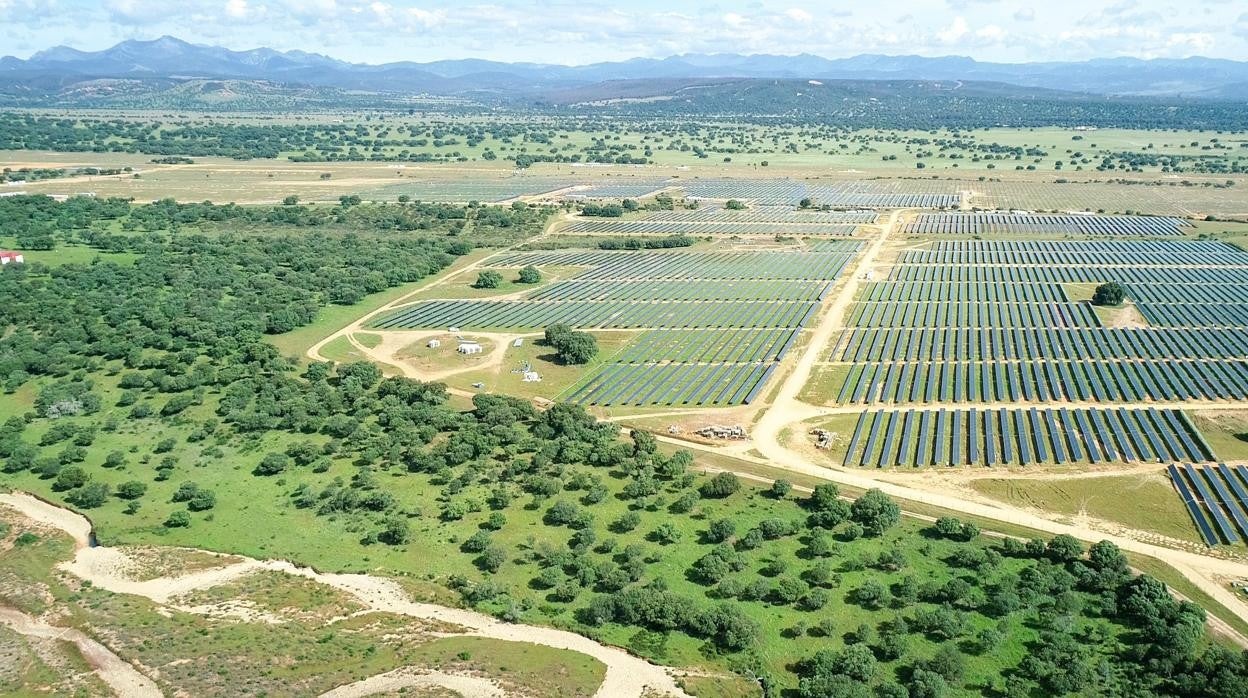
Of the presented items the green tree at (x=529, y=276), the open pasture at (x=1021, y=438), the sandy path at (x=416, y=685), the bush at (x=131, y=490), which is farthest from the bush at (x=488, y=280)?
the sandy path at (x=416, y=685)

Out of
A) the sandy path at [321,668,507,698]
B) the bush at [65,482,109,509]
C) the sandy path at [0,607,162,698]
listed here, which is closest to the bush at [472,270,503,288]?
the bush at [65,482,109,509]

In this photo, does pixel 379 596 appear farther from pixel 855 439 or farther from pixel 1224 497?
pixel 1224 497

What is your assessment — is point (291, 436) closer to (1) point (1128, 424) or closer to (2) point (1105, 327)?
(1) point (1128, 424)

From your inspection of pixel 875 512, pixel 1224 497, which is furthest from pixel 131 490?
pixel 1224 497

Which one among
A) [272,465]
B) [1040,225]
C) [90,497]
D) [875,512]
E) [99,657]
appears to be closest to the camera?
[99,657]

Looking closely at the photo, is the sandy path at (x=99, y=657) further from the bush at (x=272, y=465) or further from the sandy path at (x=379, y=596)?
the bush at (x=272, y=465)
